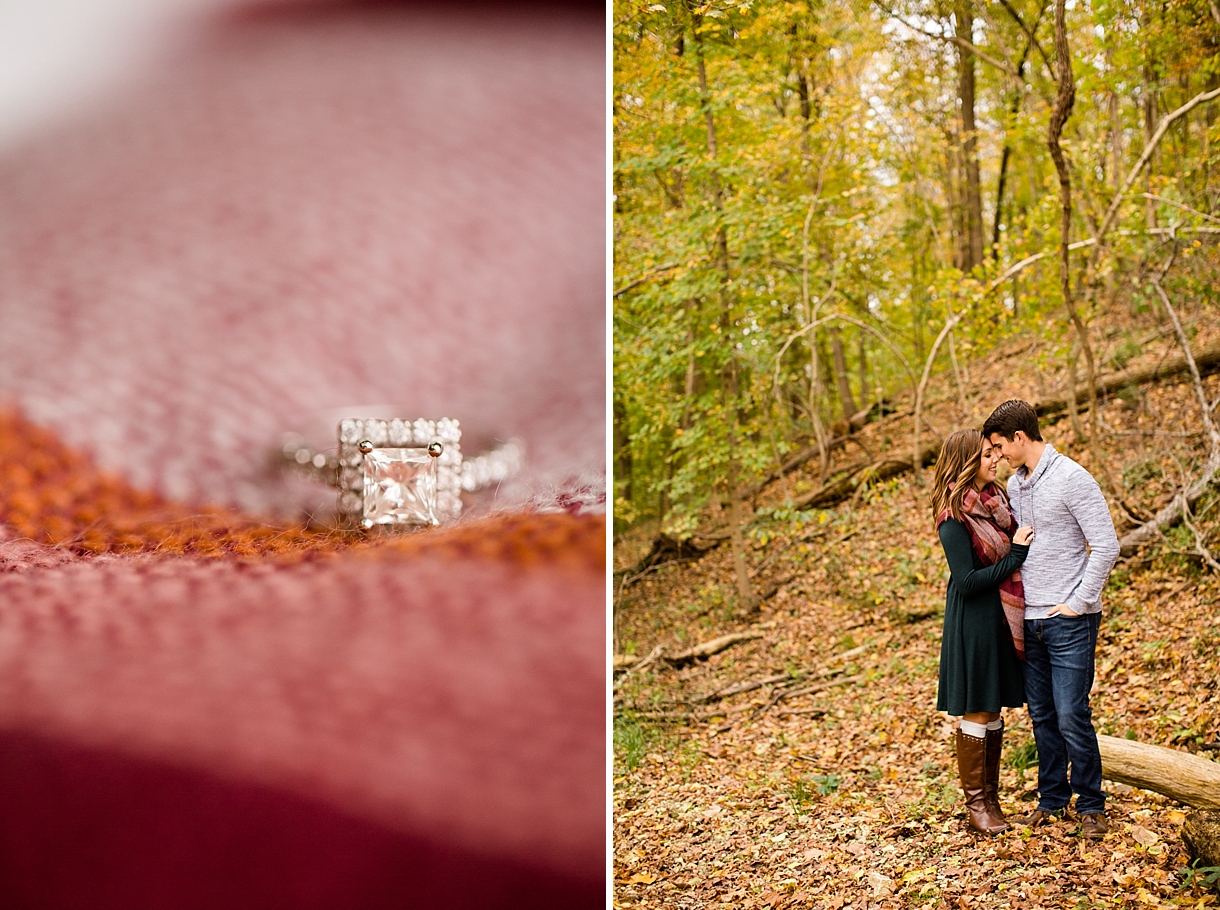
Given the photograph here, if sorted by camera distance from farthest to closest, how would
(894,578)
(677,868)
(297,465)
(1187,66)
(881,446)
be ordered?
(881,446) → (894,578) → (1187,66) → (677,868) → (297,465)

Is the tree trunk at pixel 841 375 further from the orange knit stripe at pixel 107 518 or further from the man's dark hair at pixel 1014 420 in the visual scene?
the orange knit stripe at pixel 107 518

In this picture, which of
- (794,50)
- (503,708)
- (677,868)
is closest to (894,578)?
(677,868)

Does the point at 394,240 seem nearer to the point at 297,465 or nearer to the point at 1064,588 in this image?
the point at 297,465

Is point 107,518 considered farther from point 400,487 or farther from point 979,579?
point 979,579

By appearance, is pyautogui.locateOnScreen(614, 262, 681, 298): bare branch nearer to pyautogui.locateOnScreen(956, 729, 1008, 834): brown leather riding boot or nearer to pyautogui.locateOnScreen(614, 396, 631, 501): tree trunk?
pyautogui.locateOnScreen(614, 396, 631, 501): tree trunk

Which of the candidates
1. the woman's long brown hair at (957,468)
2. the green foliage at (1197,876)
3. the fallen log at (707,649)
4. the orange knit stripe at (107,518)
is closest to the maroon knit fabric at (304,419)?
the orange knit stripe at (107,518)

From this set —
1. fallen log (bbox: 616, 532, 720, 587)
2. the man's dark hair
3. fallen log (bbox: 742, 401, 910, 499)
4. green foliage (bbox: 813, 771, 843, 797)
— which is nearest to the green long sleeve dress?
the man's dark hair

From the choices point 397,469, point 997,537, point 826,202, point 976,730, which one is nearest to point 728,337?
point 826,202

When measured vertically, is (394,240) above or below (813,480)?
above

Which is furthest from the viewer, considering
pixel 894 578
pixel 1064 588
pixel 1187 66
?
pixel 894 578
